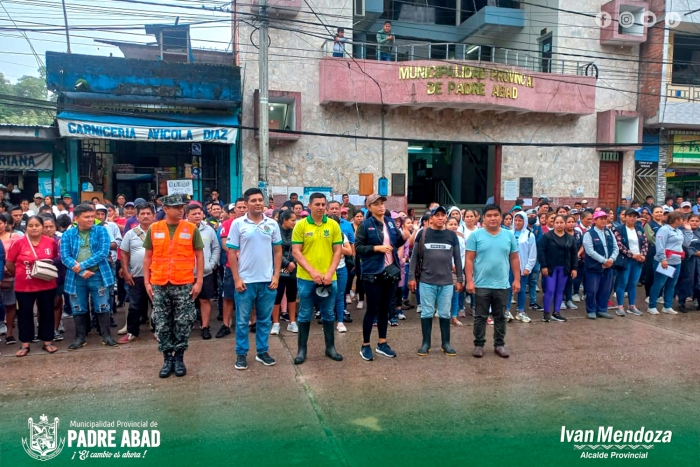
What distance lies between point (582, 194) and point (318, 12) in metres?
11.5

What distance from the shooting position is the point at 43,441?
3.87 metres

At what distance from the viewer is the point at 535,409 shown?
14.5 ft

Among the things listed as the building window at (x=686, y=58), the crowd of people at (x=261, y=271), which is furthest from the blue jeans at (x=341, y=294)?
the building window at (x=686, y=58)

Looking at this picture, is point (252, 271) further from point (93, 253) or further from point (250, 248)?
point (93, 253)

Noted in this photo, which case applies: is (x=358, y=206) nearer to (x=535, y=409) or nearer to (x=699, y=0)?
(x=535, y=409)

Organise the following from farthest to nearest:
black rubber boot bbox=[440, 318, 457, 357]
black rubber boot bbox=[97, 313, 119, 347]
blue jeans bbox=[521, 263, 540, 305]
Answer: blue jeans bbox=[521, 263, 540, 305], black rubber boot bbox=[97, 313, 119, 347], black rubber boot bbox=[440, 318, 457, 357]

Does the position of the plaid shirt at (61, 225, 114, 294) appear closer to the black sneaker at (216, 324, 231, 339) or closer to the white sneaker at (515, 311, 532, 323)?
the black sneaker at (216, 324, 231, 339)

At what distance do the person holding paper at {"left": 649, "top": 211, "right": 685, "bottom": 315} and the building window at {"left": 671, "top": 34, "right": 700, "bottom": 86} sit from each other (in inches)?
547

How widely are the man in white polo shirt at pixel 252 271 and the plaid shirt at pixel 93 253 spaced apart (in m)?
1.85

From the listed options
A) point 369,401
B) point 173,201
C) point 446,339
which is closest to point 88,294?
point 173,201

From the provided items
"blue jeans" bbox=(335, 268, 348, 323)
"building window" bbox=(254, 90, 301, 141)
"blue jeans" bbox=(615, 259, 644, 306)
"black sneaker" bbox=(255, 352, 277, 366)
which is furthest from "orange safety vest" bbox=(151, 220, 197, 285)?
"building window" bbox=(254, 90, 301, 141)

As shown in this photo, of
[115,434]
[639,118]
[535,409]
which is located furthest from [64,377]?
[639,118]

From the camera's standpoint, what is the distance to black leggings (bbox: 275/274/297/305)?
6.84 metres

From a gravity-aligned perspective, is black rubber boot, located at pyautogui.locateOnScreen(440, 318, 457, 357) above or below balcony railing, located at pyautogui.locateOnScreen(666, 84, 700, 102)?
below
